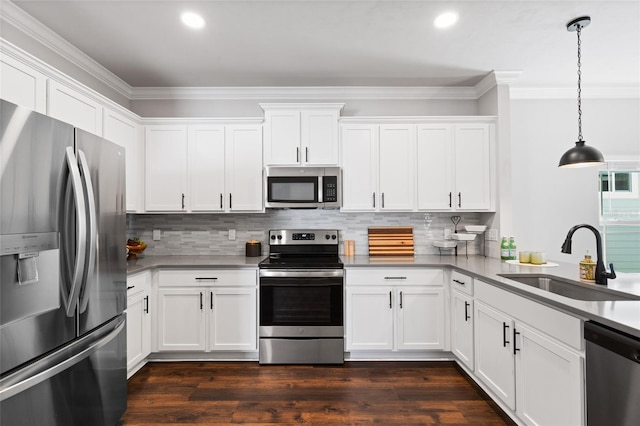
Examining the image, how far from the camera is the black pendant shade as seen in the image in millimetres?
2270

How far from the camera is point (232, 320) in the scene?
299cm

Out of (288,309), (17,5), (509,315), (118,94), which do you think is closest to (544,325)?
(509,315)

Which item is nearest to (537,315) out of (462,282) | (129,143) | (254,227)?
(462,282)

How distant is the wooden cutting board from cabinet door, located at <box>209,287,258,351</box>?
Answer: 137 cm

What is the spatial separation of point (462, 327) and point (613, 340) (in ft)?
4.92

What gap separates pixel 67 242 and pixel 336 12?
2075 mm

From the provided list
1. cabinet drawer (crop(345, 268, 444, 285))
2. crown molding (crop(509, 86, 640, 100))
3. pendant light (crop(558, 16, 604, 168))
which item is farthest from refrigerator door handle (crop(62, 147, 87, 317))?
crown molding (crop(509, 86, 640, 100))

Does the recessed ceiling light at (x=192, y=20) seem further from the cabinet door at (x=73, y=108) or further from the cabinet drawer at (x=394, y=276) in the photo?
the cabinet drawer at (x=394, y=276)

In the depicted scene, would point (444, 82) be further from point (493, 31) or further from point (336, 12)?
point (336, 12)

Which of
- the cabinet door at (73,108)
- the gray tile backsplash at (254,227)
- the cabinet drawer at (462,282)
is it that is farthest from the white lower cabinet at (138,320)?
the cabinet drawer at (462,282)

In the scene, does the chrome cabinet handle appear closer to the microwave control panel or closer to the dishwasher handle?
the dishwasher handle

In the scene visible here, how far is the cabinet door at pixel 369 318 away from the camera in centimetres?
300

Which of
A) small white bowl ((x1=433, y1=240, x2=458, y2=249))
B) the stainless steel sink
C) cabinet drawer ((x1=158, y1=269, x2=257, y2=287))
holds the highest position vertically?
small white bowl ((x1=433, y1=240, x2=458, y2=249))

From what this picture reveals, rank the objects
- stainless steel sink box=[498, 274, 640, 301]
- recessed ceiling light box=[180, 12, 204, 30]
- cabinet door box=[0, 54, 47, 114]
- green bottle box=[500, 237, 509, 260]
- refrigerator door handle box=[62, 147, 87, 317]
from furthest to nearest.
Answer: green bottle box=[500, 237, 509, 260], recessed ceiling light box=[180, 12, 204, 30], stainless steel sink box=[498, 274, 640, 301], cabinet door box=[0, 54, 47, 114], refrigerator door handle box=[62, 147, 87, 317]
